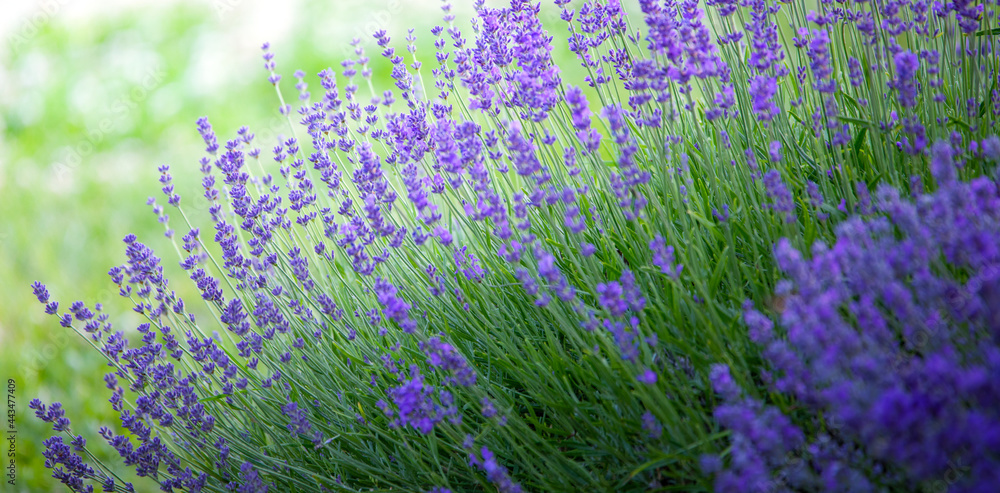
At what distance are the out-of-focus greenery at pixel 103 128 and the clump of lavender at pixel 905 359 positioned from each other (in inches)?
144

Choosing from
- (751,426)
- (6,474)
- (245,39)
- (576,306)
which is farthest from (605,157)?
(245,39)

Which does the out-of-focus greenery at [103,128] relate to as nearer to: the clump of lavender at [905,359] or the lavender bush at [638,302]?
the lavender bush at [638,302]

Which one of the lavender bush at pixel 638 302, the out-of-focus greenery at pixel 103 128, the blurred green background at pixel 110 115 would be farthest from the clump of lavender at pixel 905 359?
the blurred green background at pixel 110 115

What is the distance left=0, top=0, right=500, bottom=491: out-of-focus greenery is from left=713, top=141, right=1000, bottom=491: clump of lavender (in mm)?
3668

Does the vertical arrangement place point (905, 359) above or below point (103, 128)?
below

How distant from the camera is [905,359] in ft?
4.52

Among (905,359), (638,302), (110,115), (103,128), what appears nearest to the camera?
(905,359)

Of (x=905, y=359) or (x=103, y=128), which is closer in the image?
(x=905, y=359)

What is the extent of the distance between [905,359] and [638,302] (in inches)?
21.6

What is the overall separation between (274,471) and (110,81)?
6.60 metres

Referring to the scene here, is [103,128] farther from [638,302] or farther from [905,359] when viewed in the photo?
[905,359]

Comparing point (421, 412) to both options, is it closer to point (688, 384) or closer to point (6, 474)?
point (688, 384)

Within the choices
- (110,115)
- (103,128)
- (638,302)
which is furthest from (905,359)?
(110,115)

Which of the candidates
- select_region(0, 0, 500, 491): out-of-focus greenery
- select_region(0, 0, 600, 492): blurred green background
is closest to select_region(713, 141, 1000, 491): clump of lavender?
select_region(0, 0, 500, 491): out-of-focus greenery
